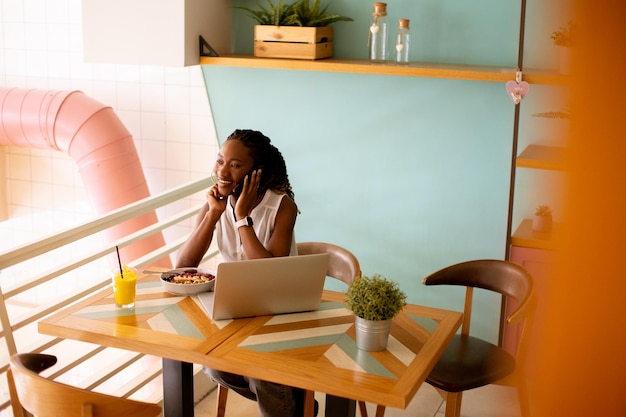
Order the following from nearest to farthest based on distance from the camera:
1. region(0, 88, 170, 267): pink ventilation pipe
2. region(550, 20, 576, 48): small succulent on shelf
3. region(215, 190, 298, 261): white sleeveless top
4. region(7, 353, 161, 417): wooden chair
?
1. region(550, 20, 576, 48): small succulent on shelf
2. region(7, 353, 161, 417): wooden chair
3. region(215, 190, 298, 261): white sleeveless top
4. region(0, 88, 170, 267): pink ventilation pipe

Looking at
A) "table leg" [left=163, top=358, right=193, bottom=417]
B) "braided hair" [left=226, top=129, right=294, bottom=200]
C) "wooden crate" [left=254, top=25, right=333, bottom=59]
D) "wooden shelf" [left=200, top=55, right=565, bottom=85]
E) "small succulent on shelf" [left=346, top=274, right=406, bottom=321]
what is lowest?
"table leg" [left=163, top=358, right=193, bottom=417]

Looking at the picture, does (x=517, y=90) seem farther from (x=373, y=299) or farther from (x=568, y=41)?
(x=568, y=41)

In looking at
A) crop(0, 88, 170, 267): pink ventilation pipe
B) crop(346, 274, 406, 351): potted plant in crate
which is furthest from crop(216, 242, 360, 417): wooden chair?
crop(0, 88, 170, 267): pink ventilation pipe

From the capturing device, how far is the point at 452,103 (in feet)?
10.8

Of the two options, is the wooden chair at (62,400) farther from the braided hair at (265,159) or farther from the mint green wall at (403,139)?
the mint green wall at (403,139)

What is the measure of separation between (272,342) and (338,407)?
30 centimetres

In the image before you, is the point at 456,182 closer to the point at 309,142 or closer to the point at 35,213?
the point at 309,142

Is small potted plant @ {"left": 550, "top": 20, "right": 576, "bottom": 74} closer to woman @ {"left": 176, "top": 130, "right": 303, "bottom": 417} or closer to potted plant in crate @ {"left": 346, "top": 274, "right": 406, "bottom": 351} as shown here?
potted plant in crate @ {"left": 346, "top": 274, "right": 406, "bottom": 351}

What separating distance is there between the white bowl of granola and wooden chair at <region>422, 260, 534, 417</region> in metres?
0.74

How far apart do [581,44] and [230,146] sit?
7.55 feet

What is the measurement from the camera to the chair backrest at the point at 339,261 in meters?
2.62

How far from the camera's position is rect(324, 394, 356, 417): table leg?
6.68 ft

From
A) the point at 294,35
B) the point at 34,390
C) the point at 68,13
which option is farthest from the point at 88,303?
the point at 68,13

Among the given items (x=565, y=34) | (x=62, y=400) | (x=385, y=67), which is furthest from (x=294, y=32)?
(x=565, y=34)
